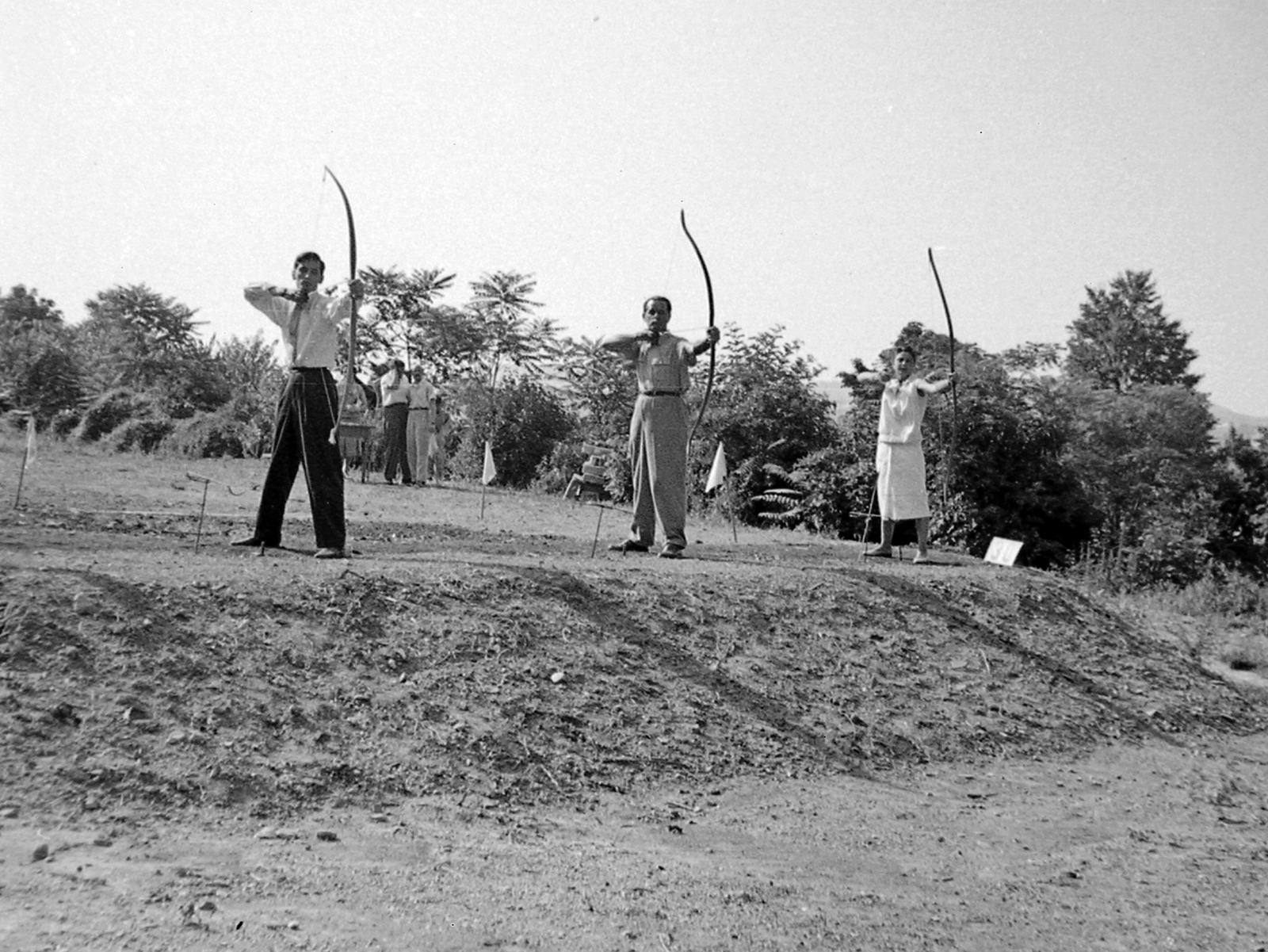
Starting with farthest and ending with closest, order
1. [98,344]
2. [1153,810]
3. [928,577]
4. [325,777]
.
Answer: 1. [98,344]
2. [928,577]
3. [1153,810]
4. [325,777]

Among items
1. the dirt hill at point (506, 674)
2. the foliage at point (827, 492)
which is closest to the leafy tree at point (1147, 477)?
the foliage at point (827, 492)

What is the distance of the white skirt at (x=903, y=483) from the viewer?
383 inches

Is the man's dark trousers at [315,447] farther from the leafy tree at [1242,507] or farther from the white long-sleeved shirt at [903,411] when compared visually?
the leafy tree at [1242,507]

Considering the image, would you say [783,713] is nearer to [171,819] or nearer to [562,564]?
[562,564]

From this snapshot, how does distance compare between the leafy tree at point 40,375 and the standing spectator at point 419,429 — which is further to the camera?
the leafy tree at point 40,375

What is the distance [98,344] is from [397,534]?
28.2 metres

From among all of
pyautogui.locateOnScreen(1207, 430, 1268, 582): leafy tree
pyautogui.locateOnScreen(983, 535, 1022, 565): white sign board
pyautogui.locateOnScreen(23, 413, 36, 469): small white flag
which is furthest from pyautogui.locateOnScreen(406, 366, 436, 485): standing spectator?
pyautogui.locateOnScreen(1207, 430, 1268, 582): leafy tree

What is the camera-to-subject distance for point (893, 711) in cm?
682

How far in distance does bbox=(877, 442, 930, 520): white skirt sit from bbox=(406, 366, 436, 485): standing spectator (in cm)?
885

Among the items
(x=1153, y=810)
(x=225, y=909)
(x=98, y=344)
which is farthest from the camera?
(x=98, y=344)

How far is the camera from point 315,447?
7.14 metres

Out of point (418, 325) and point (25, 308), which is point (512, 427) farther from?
point (25, 308)

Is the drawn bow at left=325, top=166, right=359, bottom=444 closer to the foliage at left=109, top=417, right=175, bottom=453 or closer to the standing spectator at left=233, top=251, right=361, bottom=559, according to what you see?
the standing spectator at left=233, top=251, right=361, bottom=559

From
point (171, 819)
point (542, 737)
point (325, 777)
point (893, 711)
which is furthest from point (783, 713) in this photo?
point (171, 819)
